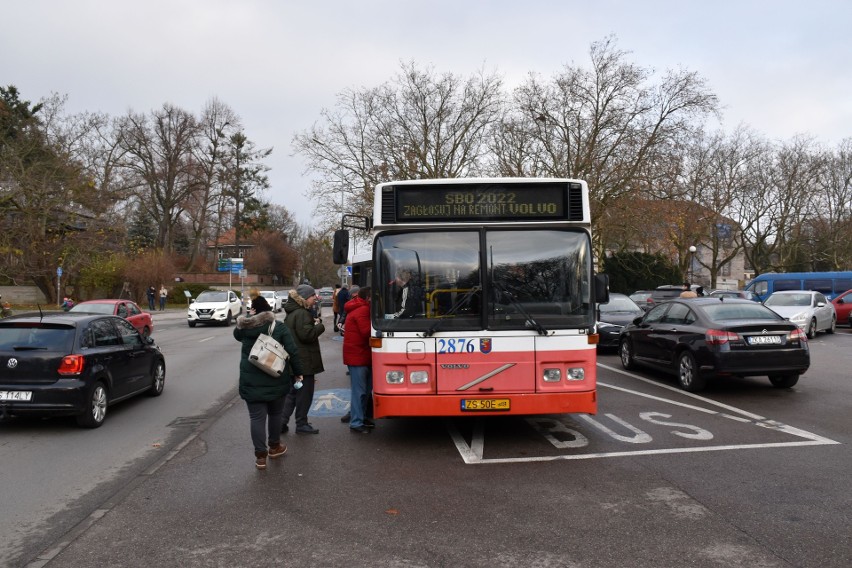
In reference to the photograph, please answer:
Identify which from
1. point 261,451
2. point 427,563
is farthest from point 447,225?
point 427,563

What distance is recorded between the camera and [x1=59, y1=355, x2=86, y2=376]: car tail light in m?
7.81

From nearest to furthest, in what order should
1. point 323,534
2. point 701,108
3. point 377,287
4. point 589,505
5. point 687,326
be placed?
1. point 323,534
2. point 589,505
3. point 377,287
4. point 687,326
5. point 701,108

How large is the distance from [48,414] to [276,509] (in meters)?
4.33

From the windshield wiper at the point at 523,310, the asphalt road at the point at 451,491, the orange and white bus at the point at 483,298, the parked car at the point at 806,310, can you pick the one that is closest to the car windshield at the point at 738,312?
the asphalt road at the point at 451,491

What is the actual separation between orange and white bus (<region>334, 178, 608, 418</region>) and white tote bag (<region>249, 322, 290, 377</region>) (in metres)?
1.14

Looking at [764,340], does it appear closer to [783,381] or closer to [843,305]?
[783,381]

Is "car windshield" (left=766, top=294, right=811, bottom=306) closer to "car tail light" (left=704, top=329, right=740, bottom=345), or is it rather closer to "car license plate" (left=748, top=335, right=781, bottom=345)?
"car license plate" (left=748, top=335, right=781, bottom=345)

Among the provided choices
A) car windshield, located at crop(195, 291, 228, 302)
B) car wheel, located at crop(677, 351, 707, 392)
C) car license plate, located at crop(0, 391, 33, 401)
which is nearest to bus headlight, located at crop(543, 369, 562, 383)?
car wheel, located at crop(677, 351, 707, 392)

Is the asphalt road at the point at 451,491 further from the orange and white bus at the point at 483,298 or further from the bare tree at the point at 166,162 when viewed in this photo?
the bare tree at the point at 166,162

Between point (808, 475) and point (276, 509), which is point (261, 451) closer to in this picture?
point (276, 509)

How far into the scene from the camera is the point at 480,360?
6.71 metres

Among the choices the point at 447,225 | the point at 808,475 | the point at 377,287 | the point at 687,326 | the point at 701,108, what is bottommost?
the point at 808,475

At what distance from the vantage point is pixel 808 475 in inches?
224

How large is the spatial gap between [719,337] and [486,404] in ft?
15.6
